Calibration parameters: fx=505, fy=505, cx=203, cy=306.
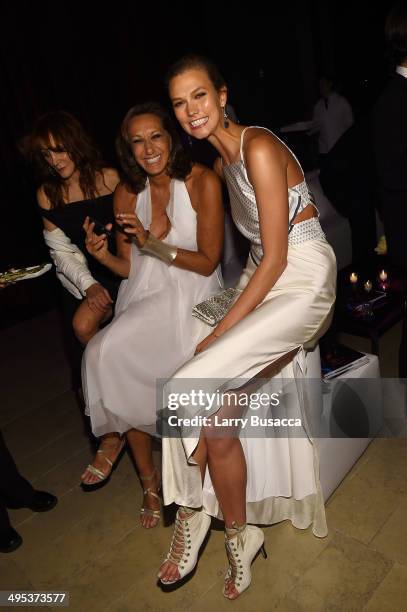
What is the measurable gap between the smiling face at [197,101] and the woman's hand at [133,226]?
0.48 metres

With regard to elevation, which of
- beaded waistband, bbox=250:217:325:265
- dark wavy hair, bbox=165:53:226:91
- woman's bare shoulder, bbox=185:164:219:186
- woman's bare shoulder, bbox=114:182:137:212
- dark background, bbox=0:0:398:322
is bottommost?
beaded waistband, bbox=250:217:325:265

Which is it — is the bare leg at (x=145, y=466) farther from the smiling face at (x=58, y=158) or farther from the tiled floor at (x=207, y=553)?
the smiling face at (x=58, y=158)

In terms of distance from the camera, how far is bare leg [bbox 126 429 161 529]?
2564 mm

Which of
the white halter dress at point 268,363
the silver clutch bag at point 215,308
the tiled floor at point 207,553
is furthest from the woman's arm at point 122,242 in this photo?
the tiled floor at point 207,553

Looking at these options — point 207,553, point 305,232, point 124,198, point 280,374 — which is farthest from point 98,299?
point 207,553

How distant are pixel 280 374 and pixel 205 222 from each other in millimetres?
Answer: 865

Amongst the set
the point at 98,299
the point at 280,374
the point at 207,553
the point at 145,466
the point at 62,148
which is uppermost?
the point at 62,148

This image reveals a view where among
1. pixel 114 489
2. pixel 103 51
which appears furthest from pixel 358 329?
pixel 103 51

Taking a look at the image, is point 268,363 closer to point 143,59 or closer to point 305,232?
point 305,232

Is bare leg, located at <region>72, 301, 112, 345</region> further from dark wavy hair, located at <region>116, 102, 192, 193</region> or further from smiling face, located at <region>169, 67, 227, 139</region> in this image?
smiling face, located at <region>169, 67, 227, 139</region>

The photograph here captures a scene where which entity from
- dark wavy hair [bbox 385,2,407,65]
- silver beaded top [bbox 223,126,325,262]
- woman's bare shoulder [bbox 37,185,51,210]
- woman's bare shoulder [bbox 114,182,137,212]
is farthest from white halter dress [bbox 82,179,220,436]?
dark wavy hair [bbox 385,2,407,65]

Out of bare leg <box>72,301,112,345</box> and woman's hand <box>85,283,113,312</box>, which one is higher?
woman's hand <box>85,283,113,312</box>

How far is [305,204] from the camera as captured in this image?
2109 mm

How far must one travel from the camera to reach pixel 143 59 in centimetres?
690
